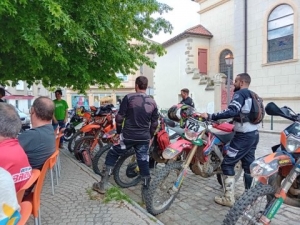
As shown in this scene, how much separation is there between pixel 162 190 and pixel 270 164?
1.65 meters

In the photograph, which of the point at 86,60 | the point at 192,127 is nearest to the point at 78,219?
the point at 192,127

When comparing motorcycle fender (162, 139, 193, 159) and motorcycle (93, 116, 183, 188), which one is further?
motorcycle (93, 116, 183, 188)

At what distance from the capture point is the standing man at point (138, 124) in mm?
4012

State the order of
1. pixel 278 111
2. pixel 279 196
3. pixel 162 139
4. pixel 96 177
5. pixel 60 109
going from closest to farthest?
pixel 279 196 < pixel 278 111 < pixel 162 139 < pixel 96 177 < pixel 60 109

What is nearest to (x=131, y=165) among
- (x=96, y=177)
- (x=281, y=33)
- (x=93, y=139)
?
(x=96, y=177)

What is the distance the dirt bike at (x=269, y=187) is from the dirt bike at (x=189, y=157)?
3.94 feet

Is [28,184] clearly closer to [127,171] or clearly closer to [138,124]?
[138,124]

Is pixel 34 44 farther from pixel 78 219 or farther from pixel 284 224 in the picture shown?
pixel 284 224

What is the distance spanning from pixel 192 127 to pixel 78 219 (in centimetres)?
182

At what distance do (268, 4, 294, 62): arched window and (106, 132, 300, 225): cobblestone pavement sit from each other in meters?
14.7

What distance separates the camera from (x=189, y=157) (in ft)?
12.5

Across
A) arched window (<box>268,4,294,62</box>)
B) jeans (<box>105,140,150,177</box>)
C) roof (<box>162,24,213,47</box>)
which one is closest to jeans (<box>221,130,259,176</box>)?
jeans (<box>105,140,150,177</box>)

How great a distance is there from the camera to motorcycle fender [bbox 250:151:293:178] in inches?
98.6

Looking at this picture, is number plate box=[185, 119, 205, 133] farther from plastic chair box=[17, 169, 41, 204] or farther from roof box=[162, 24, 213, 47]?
roof box=[162, 24, 213, 47]
